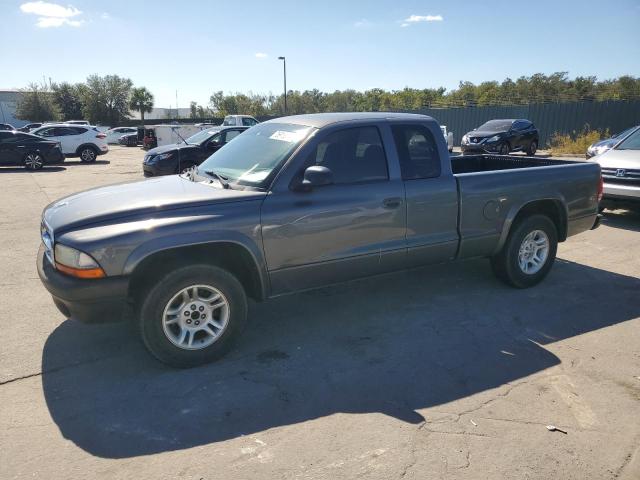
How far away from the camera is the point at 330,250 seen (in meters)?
4.03

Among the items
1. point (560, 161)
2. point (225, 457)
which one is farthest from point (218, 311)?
point (560, 161)

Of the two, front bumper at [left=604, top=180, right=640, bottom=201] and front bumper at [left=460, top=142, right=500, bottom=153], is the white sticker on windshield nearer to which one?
front bumper at [left=604, top=180, right=640, bottom=201]

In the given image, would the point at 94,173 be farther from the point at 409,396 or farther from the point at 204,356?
the point at 409,396

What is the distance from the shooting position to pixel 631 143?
8898mm

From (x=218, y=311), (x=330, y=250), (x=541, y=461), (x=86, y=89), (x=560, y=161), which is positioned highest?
(x=86, y=89)

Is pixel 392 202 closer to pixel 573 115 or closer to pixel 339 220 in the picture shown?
pixel 339 220

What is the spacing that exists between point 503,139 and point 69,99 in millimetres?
59691

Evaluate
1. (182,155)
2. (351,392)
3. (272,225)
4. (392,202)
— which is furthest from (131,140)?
(351,392)

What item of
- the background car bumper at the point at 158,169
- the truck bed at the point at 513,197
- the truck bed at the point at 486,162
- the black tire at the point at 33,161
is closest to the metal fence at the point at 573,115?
the background car bumper at the point at 158,169

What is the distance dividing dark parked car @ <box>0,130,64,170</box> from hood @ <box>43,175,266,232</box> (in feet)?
54.8

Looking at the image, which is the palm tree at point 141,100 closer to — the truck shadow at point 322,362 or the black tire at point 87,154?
the black tire at point 87,154

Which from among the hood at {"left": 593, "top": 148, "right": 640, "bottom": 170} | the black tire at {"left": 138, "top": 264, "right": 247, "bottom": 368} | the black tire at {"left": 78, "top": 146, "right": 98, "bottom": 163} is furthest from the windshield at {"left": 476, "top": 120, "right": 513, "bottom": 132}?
the black tire at {"left": 138, "top": 264, "right": 247, "bottom": 368}

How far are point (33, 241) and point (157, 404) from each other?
5375mm

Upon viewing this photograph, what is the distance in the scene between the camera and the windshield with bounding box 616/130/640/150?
8.77m
